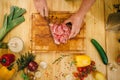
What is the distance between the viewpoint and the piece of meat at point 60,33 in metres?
1.78

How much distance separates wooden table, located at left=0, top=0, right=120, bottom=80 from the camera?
5.82 feet

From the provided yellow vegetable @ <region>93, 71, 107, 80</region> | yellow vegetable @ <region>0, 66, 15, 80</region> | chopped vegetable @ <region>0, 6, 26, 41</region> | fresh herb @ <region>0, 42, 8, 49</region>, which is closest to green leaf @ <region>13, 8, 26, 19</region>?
chopped vegetable @ <region>0, 6, 26, 41</region>

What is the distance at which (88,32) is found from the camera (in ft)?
6.00

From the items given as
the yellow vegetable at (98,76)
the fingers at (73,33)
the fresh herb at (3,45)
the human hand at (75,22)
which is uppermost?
the human hand at (75,22)

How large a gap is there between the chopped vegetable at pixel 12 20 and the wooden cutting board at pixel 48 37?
0.27 ft

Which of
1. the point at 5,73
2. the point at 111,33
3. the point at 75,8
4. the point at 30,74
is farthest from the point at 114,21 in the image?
the point at 5,73

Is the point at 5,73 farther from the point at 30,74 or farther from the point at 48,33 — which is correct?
the point at 48,33

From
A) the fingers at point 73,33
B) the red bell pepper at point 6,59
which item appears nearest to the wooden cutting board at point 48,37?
the fingers at point 73,33

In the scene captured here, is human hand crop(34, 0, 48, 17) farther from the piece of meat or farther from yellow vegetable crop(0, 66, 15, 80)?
yellow vegetable crop(0, 66, 15, 80)

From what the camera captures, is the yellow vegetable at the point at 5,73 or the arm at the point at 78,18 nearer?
the yellow vegetable at the point at 5,73

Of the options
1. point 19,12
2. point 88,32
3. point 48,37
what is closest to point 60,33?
point 48,37

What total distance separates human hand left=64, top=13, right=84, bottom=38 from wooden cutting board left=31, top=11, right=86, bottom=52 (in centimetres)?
2

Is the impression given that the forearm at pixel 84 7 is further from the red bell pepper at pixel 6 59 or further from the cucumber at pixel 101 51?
the red bell pepper at pixel 6 59

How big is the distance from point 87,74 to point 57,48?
0.81ft
